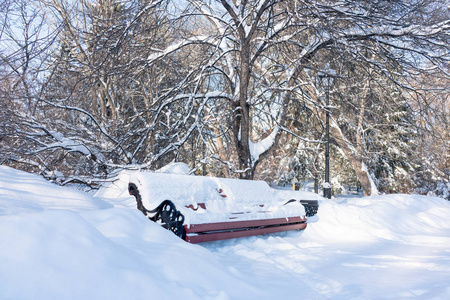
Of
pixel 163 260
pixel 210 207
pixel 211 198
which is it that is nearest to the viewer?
pixel 163 260

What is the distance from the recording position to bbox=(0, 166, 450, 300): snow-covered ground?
2092 millimetres

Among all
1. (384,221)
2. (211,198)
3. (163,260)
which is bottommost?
(384,221)

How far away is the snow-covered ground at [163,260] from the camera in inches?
82.4

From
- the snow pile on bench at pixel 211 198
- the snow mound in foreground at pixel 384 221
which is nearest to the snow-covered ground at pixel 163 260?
the snow mound in foreground at pixel 384 221

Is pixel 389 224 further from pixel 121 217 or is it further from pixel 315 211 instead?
pixel 121 217

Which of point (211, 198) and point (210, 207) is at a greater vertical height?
point (211, 198)

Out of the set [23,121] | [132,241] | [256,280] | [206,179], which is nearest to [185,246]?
[132,241]

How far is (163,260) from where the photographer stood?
8.84ft

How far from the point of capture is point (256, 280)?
11.8ft

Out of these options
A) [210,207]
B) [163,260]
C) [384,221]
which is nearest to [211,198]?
[210,207]

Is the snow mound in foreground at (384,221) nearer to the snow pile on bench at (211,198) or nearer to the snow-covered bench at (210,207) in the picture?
the snow-covered bench at (210,207)

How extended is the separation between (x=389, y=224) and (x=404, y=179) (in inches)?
719

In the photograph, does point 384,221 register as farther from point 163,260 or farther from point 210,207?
point 163,260

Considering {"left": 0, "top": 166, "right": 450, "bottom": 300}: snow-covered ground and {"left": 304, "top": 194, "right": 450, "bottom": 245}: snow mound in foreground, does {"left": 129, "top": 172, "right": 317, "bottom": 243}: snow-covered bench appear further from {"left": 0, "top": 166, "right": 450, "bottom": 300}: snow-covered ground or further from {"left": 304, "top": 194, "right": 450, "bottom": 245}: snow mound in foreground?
{"left": 304, "top": 194, "right": 450, "bottom": 245}: snow mound in foreground
